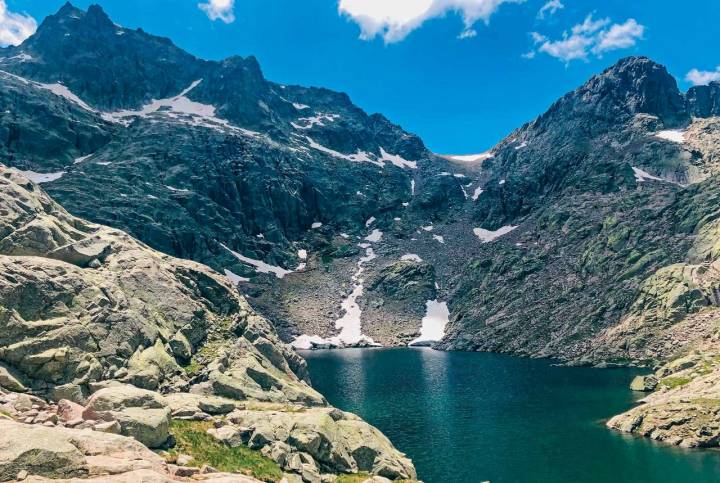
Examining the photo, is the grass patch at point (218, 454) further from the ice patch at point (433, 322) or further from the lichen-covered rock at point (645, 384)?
the ice patch at point (433, 322)

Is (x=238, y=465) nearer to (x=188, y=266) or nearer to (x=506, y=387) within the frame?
(x=188, y=266)

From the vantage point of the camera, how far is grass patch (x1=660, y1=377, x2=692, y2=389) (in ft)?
268

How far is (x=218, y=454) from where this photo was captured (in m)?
33.1

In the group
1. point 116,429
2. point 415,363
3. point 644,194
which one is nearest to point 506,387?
point 415,363

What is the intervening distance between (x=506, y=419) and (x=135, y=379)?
5581cm

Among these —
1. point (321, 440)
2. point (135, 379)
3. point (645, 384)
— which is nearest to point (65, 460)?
point (321, 440)

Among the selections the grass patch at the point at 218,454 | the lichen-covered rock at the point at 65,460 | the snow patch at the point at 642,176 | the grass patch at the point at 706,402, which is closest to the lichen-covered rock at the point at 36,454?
the lichen-covered rock at the point at 65,460

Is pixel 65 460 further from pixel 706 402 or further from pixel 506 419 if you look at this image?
pixel 706 402

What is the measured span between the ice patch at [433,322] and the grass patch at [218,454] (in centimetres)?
13799

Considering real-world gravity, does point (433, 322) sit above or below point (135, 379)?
above

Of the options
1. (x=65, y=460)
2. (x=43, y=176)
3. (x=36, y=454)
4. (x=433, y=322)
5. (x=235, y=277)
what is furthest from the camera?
(x=235, y=277)

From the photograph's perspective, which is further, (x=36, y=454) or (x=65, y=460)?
(x=65, y=460)

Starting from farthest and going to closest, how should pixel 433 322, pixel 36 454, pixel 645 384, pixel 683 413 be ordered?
pixel 433 322
pixel 645 384
pixel 683 413
pixel 36 454

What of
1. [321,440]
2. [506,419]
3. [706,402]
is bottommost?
[506,419]
